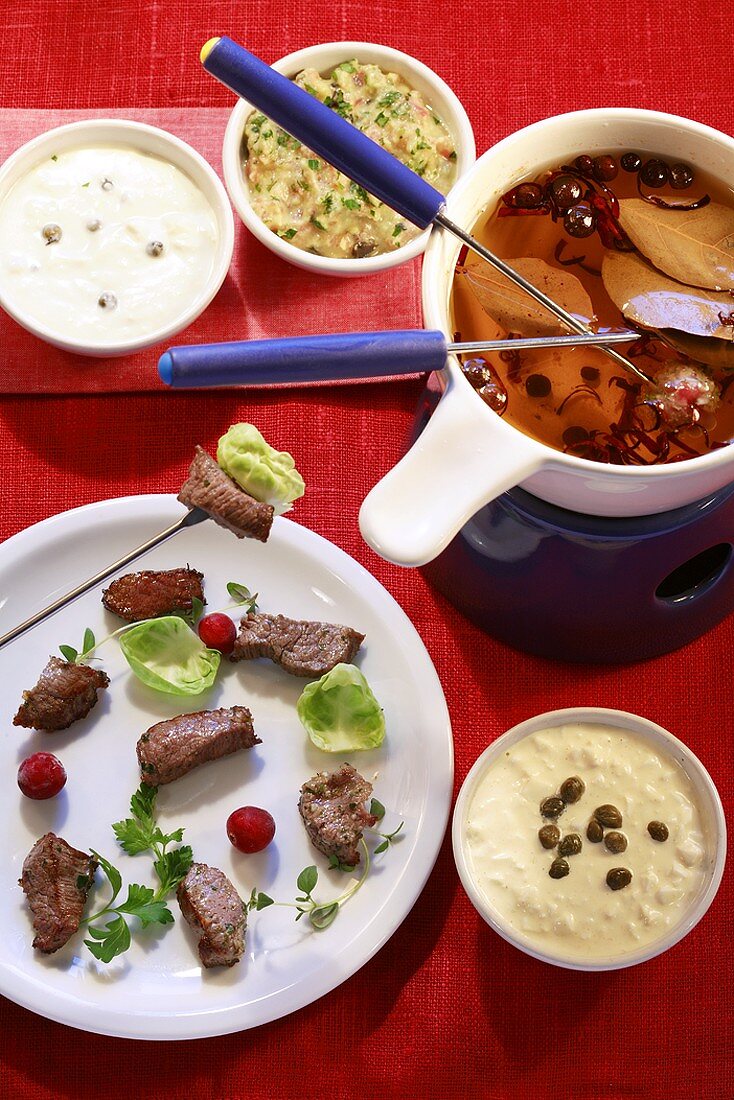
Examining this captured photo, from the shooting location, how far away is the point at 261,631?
6.71ft

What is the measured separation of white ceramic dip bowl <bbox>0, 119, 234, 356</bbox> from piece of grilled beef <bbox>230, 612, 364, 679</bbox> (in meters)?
0.56

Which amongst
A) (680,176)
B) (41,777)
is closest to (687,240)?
(680,176)

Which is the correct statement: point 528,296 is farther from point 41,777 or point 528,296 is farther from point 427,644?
point 41,777

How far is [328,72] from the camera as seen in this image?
2.29m

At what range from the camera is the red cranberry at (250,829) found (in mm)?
1958

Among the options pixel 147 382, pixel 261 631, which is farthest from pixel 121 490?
pixel 261 631

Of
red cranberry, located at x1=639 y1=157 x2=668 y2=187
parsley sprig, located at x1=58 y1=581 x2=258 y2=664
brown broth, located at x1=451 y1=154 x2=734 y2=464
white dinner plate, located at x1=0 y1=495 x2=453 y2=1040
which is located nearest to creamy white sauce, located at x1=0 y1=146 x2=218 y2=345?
white dinner plate, located at x1=0 y1=495 x2=453 y2=1040

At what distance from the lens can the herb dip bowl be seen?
217 centimetres

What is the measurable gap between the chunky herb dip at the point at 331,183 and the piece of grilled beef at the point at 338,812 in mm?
958

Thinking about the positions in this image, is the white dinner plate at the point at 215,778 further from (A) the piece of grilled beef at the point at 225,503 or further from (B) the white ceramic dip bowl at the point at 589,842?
(A) the piece of grilled beef at the point at 225,503

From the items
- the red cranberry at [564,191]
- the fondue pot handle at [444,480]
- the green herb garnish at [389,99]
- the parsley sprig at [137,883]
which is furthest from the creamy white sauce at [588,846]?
the green herb garnish at [389,99]

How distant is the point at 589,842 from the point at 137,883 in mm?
750

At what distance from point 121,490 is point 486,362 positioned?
36.0 inches

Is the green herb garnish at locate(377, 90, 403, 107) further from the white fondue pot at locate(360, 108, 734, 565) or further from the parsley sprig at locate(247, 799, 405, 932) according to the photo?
the parsley sprig at locate(247, 799, 405, 932)
